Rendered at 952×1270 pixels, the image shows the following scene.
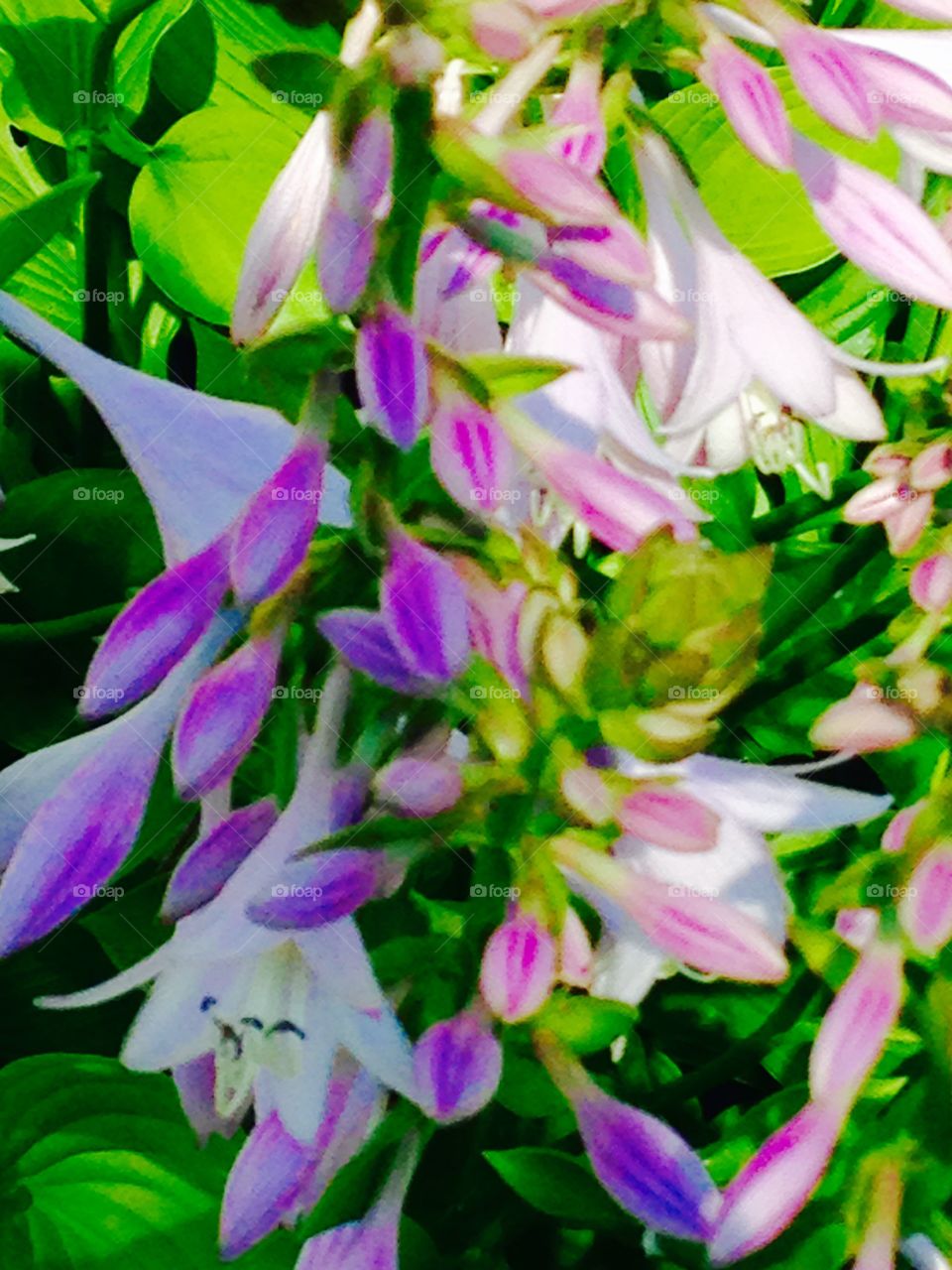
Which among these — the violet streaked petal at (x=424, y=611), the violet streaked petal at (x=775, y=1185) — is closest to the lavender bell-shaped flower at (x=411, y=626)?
the violet streaked petal at (x=424, y=611)

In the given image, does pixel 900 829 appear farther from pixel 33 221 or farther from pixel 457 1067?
pixel 33 221

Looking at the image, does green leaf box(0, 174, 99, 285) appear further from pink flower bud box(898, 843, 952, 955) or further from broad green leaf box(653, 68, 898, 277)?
pink flower bud box(898, 843, 952, 955)

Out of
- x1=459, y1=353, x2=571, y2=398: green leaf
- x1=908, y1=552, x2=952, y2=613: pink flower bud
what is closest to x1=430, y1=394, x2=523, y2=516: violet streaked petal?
x1=459, y1=353, x2=571, y2=398: green leaf

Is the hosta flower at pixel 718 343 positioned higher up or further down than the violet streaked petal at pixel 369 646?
higher up

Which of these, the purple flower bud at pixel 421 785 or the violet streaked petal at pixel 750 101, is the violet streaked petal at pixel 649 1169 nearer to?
the purple flower bud at pixel 421 785

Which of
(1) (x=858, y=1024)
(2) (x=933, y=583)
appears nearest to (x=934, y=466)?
(2) (x=933, y=583)

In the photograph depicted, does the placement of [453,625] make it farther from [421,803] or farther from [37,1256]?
[37,1256]

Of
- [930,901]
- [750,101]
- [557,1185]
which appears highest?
[750,101]
